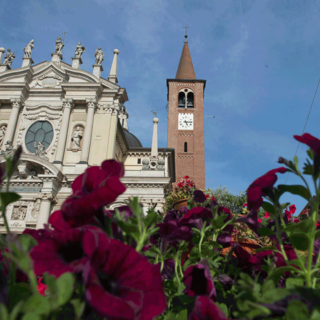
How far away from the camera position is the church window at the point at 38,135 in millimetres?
19359

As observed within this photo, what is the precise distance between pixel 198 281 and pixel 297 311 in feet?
1.25

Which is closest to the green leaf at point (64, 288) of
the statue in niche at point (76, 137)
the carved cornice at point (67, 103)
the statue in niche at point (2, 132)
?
the statue in niche at point (76, 137)

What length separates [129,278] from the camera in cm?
62

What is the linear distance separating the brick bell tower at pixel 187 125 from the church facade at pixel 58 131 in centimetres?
1510

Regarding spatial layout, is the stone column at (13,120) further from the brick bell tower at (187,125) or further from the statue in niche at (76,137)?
the brick bell tower at (187,125)

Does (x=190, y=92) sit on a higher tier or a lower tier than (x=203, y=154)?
higher

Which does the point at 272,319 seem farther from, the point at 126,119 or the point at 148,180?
the point at 126,119

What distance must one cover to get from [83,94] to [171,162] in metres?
9.57

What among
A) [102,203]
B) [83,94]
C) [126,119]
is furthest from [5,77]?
[102,203]

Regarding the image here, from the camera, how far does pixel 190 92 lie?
40.7 metres

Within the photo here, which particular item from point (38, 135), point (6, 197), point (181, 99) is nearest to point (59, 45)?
point (38, 135)

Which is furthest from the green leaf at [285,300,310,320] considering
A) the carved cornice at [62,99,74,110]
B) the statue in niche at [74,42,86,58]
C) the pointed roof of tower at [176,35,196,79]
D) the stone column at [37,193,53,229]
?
the pointed roof of tower at [176,35,196,79]

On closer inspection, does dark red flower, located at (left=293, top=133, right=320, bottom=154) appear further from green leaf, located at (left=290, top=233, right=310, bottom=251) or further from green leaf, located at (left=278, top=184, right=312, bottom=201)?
green leaf, located at (left=290, top=233, right=310, bottom=251)

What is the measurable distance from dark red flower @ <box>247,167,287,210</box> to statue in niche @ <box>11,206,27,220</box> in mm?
17578
